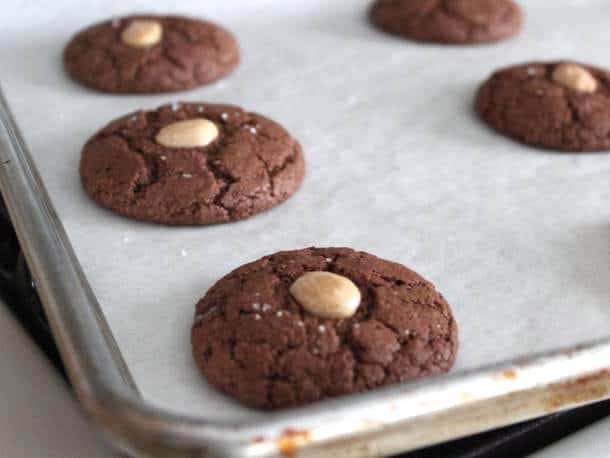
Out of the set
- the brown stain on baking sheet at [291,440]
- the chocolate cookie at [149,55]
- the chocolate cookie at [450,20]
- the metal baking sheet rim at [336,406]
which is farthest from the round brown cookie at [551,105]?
the brown stain on baking sheet at [291,440]

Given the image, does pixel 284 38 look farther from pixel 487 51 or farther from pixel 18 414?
pixel 18 414

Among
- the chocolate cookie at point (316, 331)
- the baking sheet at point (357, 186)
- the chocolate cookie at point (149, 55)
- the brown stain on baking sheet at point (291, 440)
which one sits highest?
the brown stain on baking sheet at point (291, 440)

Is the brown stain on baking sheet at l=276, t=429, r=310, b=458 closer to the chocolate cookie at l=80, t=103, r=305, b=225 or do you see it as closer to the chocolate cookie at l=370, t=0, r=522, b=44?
the chocolate cookie at l=80, t=103, r=305, b=225

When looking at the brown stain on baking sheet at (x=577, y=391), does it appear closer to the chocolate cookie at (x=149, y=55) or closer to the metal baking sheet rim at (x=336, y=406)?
the metal baking sheet rim at (x=336, y=406)

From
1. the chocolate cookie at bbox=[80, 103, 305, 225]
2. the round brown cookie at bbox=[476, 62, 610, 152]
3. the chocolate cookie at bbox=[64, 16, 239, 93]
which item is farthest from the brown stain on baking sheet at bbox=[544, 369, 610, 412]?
the chocolate cookie at bbox=[64, 16, 239, 93]

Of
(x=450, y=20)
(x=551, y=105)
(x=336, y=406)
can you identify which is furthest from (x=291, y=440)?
(x=450, y=20)

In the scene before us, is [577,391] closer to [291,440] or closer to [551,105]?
[291,440]

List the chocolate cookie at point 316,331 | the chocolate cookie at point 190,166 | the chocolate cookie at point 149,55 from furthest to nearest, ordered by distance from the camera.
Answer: the chocolate cookie at point 149,55, the chocolate cookie at point 190,166, the chocolate cookie at point 316,331
